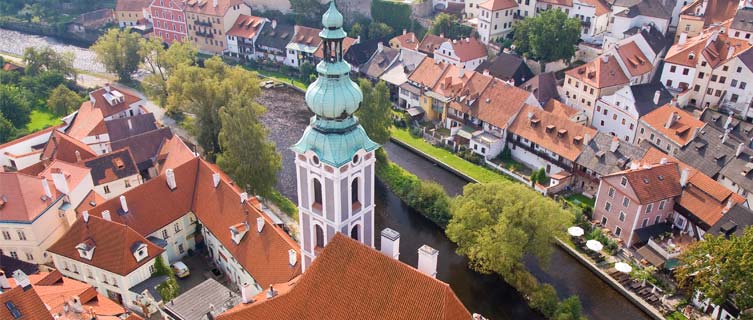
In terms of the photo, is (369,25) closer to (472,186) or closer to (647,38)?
(647,38)

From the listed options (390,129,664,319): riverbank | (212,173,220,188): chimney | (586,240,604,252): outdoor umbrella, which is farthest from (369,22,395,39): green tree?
(586,240,604,252): outdoor umbrella

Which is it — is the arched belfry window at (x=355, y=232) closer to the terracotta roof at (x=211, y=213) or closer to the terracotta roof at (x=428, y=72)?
the terracotta roof at (x=211, y=213)

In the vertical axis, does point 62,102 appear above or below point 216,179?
below

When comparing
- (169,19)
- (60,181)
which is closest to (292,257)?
(60,181)

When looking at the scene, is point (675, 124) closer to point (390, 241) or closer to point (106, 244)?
point (390, 241)

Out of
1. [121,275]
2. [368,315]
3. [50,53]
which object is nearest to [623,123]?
[368,315]
